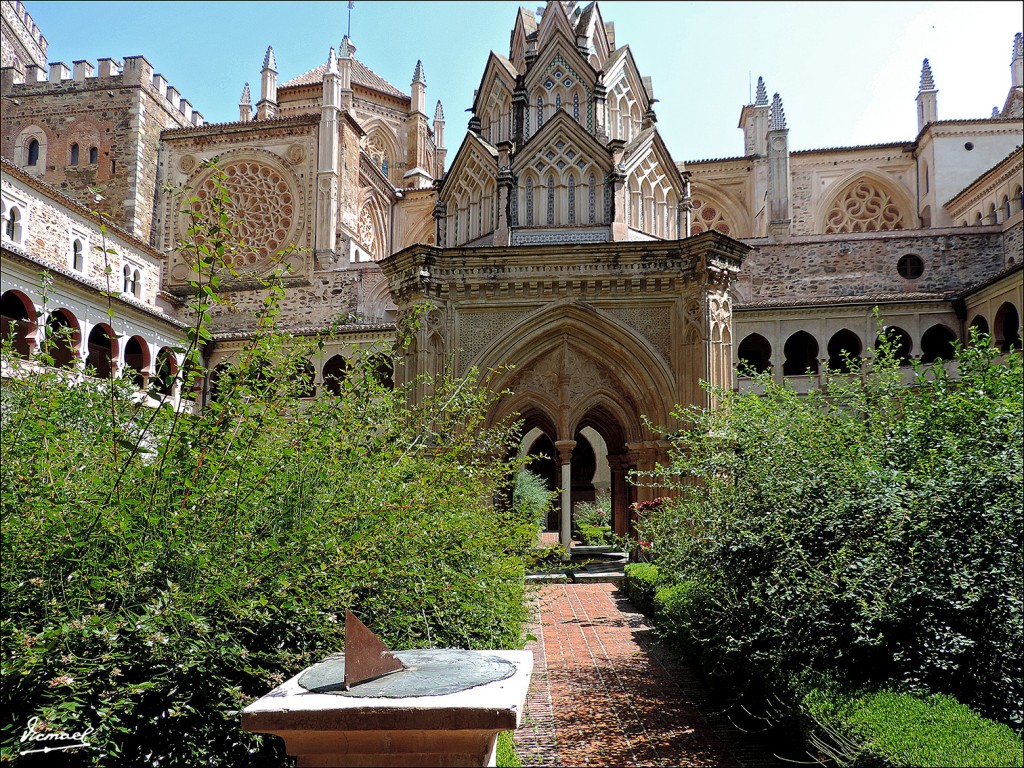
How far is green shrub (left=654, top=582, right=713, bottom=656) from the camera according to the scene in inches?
295

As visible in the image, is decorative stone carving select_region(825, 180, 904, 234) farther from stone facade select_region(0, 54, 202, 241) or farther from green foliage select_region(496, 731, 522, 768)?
green foliage select_region(496, 731, 522, 768)

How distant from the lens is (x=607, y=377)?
16281mm

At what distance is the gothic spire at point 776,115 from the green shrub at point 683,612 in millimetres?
22578

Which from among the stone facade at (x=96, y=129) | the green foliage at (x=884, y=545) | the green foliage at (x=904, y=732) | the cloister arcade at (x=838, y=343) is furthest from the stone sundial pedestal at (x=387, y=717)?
the stone facade at (x=96, y=129)

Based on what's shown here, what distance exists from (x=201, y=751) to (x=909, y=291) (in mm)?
22868

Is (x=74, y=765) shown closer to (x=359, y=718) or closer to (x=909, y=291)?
(x=359, y=718)

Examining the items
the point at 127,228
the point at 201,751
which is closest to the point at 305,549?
the point at 201,751

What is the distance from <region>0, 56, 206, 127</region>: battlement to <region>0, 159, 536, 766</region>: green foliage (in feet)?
91.1

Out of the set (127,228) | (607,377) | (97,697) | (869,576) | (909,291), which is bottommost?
(97,697)

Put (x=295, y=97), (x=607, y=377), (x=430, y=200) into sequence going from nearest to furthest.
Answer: (x=607, y=377), (x=430, y=200), (x=295, y=97)

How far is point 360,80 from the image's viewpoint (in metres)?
37.0

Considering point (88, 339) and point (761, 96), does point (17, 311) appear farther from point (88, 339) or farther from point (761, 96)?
point (761, 96)

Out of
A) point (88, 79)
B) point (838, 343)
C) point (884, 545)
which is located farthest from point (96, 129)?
point (884, 545)

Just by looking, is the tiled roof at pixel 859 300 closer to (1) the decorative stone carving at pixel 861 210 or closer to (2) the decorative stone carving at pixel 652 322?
(2) the decorative stone carving at pixel 652 322
